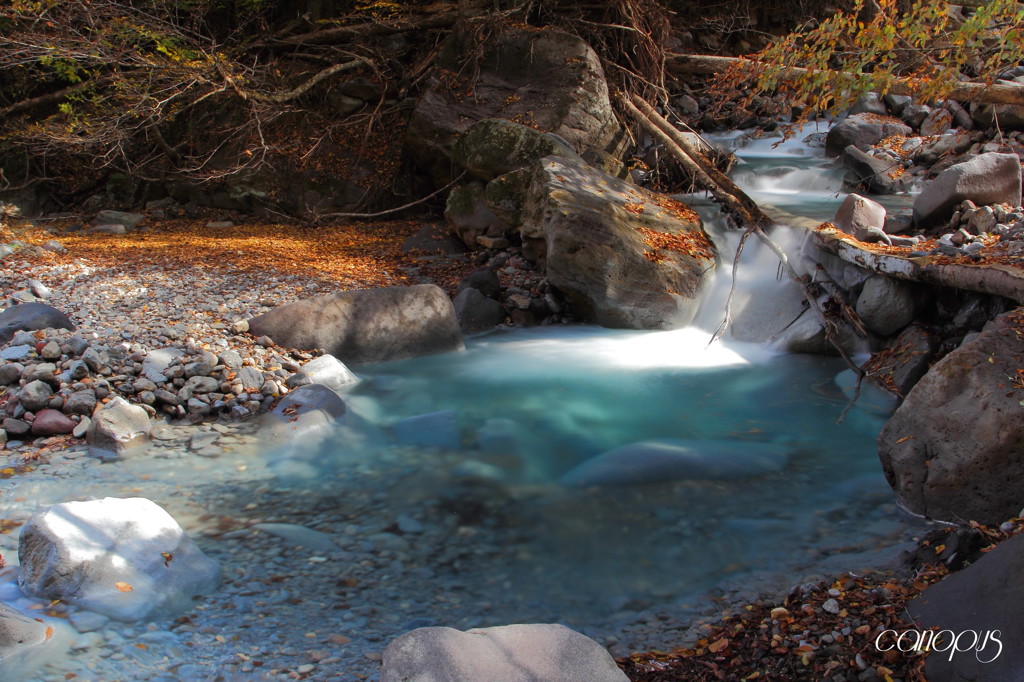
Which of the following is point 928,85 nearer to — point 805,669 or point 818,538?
point 818,538

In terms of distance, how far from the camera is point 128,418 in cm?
484

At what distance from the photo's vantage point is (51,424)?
4.79 metres

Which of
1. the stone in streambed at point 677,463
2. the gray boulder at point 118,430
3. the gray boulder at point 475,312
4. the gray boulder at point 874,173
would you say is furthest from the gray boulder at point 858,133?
the gray boulder at point 118,430

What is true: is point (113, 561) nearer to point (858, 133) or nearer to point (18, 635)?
point (18, 635)

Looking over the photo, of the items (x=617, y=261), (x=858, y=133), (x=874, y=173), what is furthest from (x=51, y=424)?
(x=858, y=133)

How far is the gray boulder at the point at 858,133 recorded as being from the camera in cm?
1166

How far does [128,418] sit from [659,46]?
936 cm

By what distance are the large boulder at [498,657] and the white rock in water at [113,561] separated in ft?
3.96

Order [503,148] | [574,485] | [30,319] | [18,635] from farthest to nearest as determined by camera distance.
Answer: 1. [503,148]
2. [30,319]
3. [574,485]
4. [18,635]

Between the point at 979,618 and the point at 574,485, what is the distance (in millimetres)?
2298

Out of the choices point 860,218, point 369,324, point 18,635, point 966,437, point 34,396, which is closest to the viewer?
point 18,635


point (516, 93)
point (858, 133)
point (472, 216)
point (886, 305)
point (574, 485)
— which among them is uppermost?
point (516, 93)

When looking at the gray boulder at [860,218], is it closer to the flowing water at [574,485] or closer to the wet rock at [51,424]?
the flowing water at [574,485]

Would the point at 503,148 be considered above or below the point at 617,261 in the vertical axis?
above
